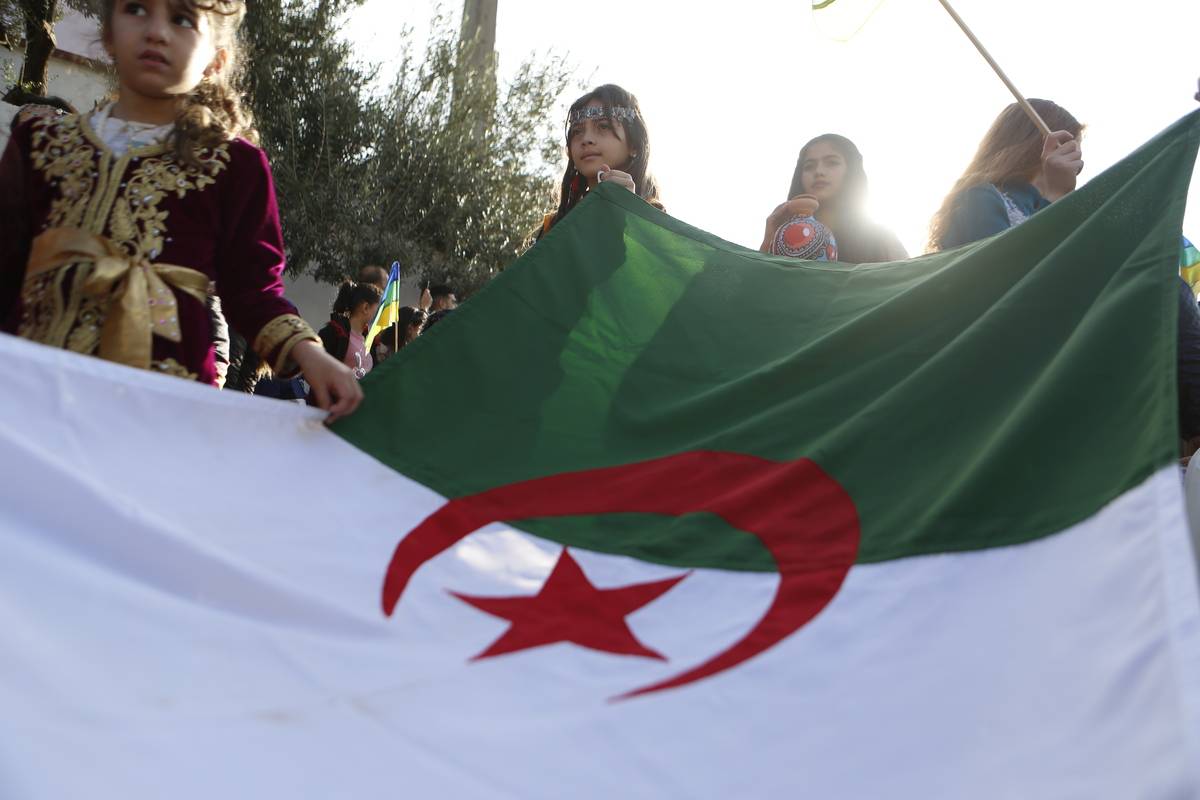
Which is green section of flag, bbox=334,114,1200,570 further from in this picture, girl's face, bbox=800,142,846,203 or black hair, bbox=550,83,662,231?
girl's face, bbox=800,142,846,203

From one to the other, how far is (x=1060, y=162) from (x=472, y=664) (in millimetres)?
2385

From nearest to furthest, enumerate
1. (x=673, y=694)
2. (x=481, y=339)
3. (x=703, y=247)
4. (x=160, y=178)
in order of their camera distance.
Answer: (x=673, y=694) < (x=160, y=178) < (x=481, y=339) < (x=703, y=247)

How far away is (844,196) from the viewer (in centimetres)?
368

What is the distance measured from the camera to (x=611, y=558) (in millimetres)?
1890

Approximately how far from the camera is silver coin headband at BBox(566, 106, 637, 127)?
10.8 ft

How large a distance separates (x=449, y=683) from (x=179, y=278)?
97cm

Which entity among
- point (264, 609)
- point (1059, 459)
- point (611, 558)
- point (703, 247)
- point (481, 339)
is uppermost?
point (703, 247)

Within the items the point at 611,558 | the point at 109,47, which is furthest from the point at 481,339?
the point at 109,47

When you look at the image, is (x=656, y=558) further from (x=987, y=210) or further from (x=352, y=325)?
(x=352, y=325)

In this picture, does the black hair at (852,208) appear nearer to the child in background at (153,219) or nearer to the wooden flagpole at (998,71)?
the wooden flagpole at (998,71)

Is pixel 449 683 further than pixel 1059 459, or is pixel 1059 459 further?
pixel 1059 459

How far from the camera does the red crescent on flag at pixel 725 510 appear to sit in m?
1.63

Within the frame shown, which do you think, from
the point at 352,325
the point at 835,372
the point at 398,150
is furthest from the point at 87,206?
the point at 398,150

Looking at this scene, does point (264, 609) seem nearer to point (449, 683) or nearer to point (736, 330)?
point (449, 683)
